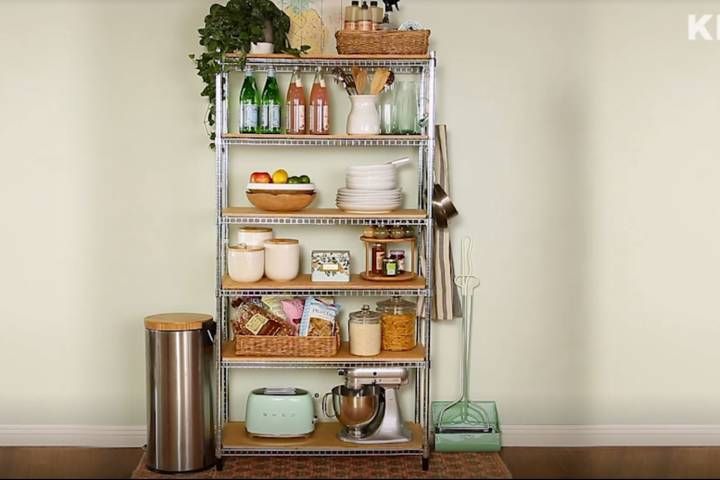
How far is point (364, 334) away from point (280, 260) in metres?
0.48

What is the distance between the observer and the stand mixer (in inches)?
174

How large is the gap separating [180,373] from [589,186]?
2033mm

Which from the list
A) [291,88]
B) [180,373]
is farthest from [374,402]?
[291,88]

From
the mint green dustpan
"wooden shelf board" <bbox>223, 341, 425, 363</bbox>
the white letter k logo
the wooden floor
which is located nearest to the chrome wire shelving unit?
"wooden shelf board" <bbox>223, 341, 425, 363</bbox>

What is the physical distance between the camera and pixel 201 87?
15.3 ft

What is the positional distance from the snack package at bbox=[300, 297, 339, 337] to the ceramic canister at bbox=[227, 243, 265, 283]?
0.27 m

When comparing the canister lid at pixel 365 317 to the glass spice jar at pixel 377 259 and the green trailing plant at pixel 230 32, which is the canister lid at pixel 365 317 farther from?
the green trailing plant at pixel 230 32

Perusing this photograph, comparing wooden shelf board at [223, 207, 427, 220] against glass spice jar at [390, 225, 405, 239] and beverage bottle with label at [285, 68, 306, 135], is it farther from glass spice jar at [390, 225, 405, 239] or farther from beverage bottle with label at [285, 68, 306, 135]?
beverage bottle with label at [285, 68, 306, 135]

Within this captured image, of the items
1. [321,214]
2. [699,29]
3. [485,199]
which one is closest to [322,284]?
[321,214]

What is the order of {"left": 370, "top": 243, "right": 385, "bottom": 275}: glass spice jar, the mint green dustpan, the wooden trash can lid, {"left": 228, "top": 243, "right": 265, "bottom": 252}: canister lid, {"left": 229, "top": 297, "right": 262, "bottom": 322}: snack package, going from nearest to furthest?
1. the wooden trash can lid
2. {"left": 228, "top": 243, "right": 265, "bottom": 252}: canister lid
3. {"left": 370, "top": 243, "right": 385, "bottom": 275}: glass spice jar
4. {"left": 229, "top": 297, "right": 262, "bottom": 322}: snack package
5. the mint green dustpan

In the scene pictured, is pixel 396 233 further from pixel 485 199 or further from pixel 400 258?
pixel 485 199

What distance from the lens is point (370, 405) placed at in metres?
4.42

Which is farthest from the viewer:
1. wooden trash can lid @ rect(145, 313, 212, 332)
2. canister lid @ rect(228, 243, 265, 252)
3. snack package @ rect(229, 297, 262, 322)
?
snack package @ rect(229, 297, 262, 322)

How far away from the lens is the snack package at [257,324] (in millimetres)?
4430
